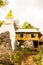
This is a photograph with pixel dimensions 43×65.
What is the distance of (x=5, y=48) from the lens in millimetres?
2576

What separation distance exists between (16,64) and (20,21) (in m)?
0.52

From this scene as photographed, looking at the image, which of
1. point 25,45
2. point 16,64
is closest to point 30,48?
point 25,45

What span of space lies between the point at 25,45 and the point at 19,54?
0.42 ft

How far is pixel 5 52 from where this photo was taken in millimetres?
2527

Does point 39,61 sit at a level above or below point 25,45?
below

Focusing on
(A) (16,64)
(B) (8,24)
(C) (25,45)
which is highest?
(B) (8,24)

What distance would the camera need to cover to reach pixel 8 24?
8.69ft

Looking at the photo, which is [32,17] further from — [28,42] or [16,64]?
[16,64]

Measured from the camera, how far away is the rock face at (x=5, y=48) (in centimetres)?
247

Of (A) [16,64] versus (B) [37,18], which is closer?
(A) [16,64]

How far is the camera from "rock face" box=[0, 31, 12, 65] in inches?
97.3

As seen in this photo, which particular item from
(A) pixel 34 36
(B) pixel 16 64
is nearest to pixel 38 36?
(A) pixel 34 36

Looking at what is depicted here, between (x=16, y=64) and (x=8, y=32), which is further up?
(x=8, y=32)

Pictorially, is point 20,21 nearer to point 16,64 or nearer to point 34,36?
point 34,36
